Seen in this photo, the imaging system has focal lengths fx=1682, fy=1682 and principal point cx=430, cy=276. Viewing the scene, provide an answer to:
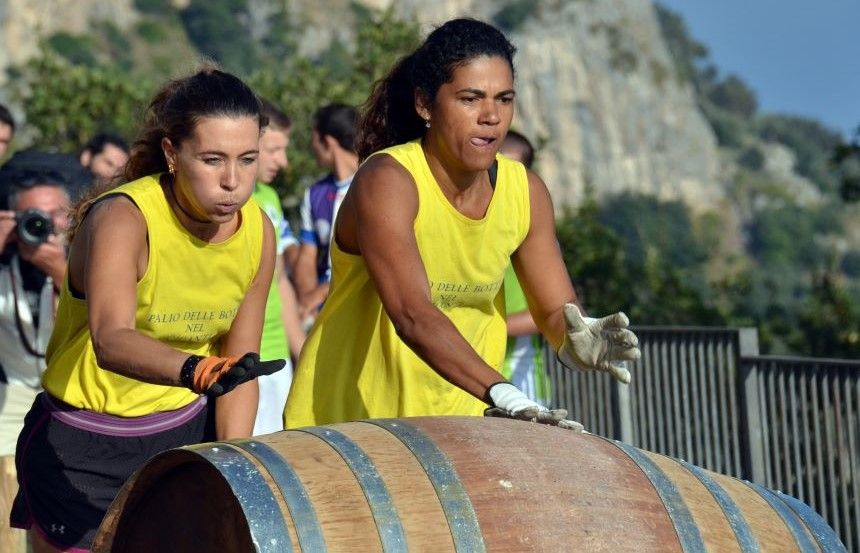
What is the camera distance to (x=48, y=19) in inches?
4466

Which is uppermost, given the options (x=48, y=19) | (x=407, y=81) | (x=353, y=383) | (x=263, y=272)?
(x=48, y=19)

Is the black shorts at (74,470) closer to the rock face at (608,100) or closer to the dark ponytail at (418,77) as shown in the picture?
the dark ponytail at (418,77)

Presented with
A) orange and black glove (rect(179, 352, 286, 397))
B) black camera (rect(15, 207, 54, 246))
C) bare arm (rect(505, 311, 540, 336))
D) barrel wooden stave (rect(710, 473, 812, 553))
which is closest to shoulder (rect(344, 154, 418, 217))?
orange and black glove (rect(179, 352, 286, 397))

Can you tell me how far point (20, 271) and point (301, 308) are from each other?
9.31ft

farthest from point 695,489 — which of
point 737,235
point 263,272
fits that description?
point 737,235

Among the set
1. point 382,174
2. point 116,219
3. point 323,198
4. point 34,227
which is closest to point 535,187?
point 382,174

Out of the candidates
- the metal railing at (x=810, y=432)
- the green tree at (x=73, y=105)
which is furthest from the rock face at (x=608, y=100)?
the metal railing at (x=810, y=432)

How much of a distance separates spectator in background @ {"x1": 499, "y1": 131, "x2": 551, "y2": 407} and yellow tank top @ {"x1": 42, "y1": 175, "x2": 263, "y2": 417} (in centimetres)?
260

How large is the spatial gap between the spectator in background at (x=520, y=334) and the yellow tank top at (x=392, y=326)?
243cm

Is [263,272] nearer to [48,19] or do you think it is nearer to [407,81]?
[407,81]

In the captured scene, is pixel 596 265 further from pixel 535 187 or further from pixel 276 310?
pixel 535 187

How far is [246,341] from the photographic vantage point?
4559 millimetres

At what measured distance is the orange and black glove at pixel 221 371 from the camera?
3.51 meters

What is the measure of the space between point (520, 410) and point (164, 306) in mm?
1073
